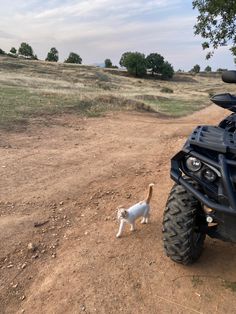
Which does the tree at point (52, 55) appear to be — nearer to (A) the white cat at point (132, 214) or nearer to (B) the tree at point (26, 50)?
(B) the tree at point (26, 50)

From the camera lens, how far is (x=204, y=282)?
3.75 metres

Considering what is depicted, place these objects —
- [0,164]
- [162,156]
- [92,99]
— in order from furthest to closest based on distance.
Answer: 1. [92,99]
2. [162,156]
3. [0,164]

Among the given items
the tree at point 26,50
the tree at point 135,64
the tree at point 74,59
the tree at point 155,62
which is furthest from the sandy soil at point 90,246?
the tree at point 26,50

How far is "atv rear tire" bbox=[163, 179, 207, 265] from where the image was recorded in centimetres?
367

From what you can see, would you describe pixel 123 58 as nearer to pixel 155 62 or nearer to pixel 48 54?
pixel 155 62

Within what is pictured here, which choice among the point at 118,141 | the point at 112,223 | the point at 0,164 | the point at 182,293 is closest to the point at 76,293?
the point at 182,293

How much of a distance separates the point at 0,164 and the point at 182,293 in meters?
4.26

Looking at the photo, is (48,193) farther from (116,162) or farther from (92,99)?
(92,99)

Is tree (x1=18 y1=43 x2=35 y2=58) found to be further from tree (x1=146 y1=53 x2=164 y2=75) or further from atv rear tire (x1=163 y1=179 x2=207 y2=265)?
atv rear tire (x1=163 y1=179 x2=207 y2=265)

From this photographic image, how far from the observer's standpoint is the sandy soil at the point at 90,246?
11.6ft

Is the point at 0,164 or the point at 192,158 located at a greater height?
the point at 192,158

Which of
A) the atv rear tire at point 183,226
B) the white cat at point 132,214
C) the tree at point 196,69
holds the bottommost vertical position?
the tree at point 196,69

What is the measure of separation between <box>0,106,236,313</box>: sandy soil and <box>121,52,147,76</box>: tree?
1668 inches

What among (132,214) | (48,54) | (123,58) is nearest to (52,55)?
(48,54)
